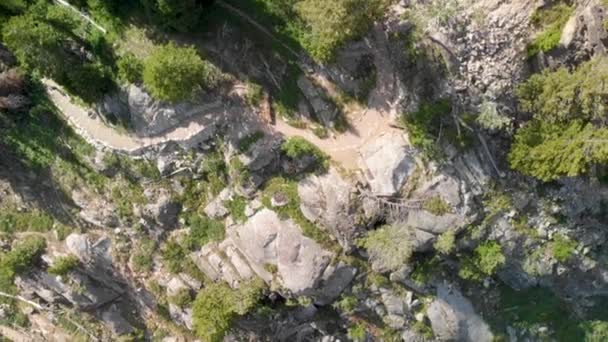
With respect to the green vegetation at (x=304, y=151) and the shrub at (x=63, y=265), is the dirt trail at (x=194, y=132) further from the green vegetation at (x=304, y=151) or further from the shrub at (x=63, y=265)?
the shrub at (x=63, y=265)

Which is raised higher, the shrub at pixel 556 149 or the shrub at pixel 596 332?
the shrub at pixel 556 149

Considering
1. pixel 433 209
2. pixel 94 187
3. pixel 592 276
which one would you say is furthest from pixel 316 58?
pixel 592 276

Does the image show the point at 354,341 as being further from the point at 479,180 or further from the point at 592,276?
the point at 592,276

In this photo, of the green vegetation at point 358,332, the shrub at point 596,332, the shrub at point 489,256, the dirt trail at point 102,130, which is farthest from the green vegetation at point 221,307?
the shrub at point 596,332

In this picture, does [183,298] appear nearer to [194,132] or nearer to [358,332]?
[194,132]

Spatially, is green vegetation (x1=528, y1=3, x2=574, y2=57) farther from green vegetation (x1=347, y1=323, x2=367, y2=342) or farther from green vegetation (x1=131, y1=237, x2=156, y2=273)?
green vegetation (x1=131, y1=237, x2=156, y2=273)
